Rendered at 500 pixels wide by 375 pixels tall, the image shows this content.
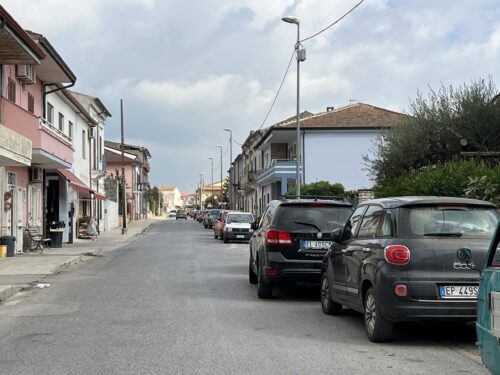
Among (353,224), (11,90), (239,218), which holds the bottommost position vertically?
(239,218)

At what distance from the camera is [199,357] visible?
6.46 metres

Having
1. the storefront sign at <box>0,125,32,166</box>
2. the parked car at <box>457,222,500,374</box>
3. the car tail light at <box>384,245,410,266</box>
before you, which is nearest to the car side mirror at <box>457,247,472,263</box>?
the car tail light at <box>384,245,410,266</box>

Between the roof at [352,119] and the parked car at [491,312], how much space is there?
122 ft

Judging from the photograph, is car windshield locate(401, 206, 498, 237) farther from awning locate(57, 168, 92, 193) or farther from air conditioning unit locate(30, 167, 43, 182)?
awning locate(57, 168, 92, 193)

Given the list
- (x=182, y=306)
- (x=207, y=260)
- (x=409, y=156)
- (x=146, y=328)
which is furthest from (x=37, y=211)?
(x=146, y=328)

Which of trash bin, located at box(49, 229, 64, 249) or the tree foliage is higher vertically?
the tree foliage

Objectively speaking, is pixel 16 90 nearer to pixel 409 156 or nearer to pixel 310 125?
pixel 409 156

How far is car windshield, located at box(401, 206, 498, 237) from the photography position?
23.5 feet

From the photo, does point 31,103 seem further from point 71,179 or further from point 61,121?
point 61,121

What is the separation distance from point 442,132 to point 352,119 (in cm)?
1980

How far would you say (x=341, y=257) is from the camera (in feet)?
28.4

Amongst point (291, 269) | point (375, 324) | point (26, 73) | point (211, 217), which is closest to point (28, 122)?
point (26, 73)

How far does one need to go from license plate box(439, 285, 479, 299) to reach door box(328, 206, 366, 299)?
169cm

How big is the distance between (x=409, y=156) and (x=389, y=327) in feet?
58.5
